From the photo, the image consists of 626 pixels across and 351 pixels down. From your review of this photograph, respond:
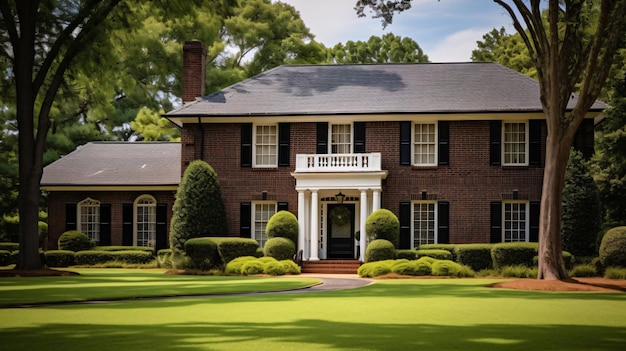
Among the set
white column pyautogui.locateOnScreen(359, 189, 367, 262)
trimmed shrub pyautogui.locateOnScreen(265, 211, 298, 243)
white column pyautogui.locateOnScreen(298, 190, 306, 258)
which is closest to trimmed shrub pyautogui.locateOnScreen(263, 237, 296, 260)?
trimmed shrub pyautogui.locateOnScreen(265, 211, 298, 243)

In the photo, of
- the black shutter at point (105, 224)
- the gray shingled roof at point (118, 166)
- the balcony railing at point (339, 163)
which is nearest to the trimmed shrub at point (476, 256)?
the balcony railing at point (339, 163)

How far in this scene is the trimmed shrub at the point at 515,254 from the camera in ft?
94.9

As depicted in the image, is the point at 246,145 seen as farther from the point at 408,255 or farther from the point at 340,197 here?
the point at 408,255

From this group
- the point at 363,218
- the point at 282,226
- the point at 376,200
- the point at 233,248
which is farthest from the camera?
the point at 376,200

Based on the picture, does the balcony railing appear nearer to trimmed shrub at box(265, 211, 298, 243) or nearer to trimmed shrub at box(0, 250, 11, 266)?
trimmed shrub at box(265, 211, 298, 243)

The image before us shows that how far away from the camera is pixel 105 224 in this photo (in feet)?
121

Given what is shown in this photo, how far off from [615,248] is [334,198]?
38.6 ft

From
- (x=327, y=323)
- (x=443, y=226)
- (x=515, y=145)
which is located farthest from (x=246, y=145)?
(x=327, y=323)

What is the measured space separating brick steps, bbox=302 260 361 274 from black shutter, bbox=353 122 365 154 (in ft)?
15.8

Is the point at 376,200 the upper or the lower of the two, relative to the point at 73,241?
upper

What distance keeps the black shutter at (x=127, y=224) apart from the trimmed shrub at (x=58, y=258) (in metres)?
2.79

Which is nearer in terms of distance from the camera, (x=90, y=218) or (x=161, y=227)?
(x=161, y=227)

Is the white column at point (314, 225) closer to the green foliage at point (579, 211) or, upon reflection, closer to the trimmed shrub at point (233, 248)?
the trimmed shrub at point (233, 248)

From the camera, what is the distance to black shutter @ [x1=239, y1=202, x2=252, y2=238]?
112ft
